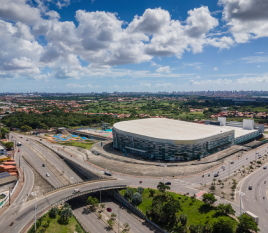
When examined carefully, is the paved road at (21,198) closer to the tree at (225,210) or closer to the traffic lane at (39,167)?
the traffic lane at (39,167)

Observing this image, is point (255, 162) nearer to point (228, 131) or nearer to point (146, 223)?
point (228, 131)

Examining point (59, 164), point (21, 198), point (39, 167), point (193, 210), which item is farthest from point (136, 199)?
point (39, 167)

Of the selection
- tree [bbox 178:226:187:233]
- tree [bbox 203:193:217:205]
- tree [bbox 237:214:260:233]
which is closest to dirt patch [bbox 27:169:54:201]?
tree [bbox 178:226:187:233]

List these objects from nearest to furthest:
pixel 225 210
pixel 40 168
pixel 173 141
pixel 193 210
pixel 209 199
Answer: pixel 225 210 → pixel 193 210 → pixel 209 199 → pixel 173 141 → pixel 40 168

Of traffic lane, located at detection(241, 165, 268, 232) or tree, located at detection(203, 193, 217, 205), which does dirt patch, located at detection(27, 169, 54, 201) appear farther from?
traffic lane, located at detection(241, 165, 268, 232)

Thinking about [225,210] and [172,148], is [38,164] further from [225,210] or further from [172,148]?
[225,210]

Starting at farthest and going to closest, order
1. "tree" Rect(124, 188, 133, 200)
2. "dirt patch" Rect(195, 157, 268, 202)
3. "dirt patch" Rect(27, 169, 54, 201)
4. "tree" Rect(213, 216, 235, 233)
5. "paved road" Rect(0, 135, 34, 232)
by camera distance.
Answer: "dirt patch" Rect(27, 169, 54, 201)
"dirt patch" Rect(195, 157, 268, 202)
"tree" Rect(124, 188, 133, 200)
"paved road" Rect(0, 135, 34, 232)
"tree" Rect(213, 216, 235, 233)

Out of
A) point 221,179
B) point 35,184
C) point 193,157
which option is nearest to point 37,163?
point 35,184
